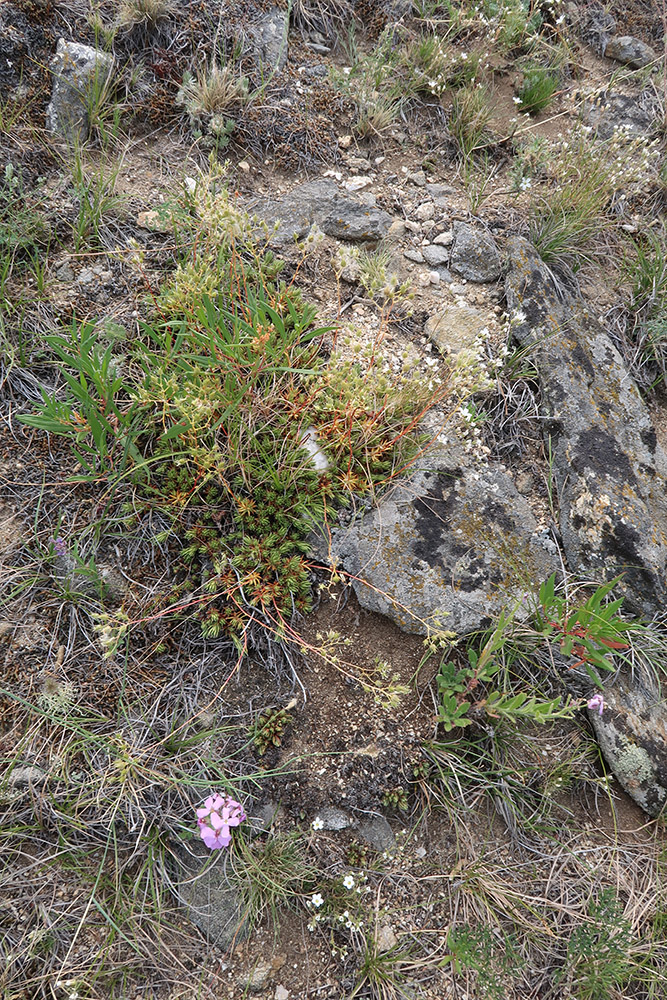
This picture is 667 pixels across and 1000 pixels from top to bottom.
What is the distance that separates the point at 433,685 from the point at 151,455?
1.81 meters

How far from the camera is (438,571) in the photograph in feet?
9.68

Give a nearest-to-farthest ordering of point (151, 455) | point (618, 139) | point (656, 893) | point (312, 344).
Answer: point (656, 893) < point (151, 455) < point (312, 344) < point (618, 139)

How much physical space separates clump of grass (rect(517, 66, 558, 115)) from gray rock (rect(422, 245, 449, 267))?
1667mm

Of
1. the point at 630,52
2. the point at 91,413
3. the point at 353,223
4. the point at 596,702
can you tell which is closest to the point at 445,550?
the point at 596,702

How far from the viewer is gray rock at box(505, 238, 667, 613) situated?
126 inches

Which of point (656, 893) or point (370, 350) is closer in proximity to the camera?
point (656, 893)

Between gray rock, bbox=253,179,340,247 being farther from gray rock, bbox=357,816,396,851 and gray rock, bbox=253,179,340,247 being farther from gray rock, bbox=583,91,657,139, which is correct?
gray rock, bbox=357,816,396,851

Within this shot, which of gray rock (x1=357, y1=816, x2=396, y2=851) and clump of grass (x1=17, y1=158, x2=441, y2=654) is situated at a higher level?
clump of grass (x1=17, y1=158, x2=441, y2=654)

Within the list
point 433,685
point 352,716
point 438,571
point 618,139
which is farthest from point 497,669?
point 618,139

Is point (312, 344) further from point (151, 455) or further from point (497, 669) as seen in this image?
point (497, 669)

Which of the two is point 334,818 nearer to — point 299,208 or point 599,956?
point 599,956

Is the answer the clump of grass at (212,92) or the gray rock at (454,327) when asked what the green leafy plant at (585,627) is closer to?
the gray rock at (454,327)

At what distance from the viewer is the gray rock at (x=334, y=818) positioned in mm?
2596

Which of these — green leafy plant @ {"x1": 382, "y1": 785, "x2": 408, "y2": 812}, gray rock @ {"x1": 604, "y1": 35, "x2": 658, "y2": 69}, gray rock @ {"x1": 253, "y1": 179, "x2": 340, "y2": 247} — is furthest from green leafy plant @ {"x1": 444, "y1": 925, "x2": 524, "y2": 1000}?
gray rock @ {"x1": 604, "y1": 35, "x2": 658, "y2": 69}
